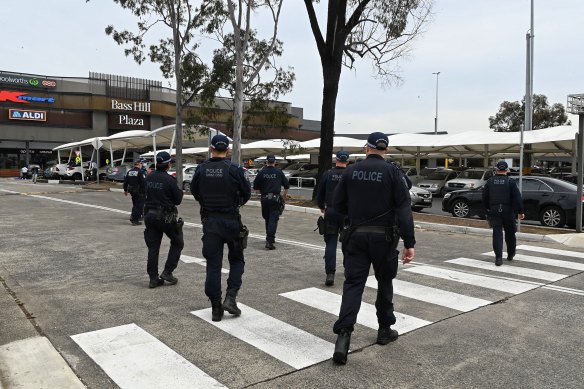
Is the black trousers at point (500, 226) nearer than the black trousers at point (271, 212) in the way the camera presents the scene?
Yes

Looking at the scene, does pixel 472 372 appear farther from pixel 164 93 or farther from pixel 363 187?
pixel 164 93

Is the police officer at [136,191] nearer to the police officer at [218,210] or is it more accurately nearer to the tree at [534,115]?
the police officer at [218,210]

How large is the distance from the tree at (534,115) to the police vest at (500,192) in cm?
4299

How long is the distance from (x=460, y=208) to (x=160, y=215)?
463 inches

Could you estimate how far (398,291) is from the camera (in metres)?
6.46

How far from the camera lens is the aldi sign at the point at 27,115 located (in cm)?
5034

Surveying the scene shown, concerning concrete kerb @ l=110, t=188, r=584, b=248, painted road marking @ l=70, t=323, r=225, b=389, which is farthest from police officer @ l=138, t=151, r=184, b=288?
concrete kerb @ l=110, t=188, r=584, b=248

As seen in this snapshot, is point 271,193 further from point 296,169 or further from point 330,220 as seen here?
point 296,169

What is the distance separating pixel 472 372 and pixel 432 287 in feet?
9.27

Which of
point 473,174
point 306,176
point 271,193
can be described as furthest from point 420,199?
point 306,176

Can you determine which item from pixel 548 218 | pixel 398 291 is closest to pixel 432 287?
pixel 398 291

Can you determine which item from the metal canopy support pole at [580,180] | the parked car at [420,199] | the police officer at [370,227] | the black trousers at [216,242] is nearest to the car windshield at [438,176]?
the parked car at [420,199]

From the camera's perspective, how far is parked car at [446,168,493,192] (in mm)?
22172

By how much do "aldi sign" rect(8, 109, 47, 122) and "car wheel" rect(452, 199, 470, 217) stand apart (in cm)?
4831
